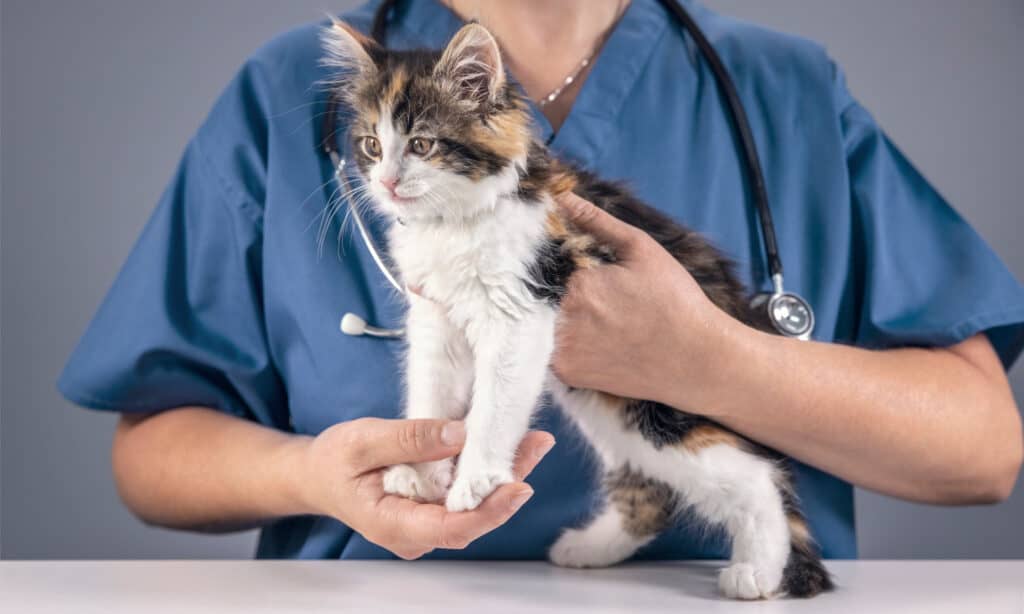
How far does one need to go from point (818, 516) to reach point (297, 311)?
2.40 ft

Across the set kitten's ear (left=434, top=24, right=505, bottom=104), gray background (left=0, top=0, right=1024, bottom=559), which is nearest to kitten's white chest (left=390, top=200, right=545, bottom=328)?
kitten's ear (left=434, top=24, right=505, bottom=104)

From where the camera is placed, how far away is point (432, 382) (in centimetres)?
106

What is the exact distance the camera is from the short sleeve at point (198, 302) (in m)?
1.40

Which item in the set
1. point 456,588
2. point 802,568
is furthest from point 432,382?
point 802,568

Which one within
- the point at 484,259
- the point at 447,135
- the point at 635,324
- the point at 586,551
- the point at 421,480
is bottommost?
the point at 586,551

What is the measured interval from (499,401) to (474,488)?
0.27 feet

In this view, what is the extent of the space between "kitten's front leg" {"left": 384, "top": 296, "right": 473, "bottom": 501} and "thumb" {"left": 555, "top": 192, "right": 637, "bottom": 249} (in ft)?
0.54

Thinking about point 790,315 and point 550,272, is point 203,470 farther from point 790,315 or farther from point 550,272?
point 790,315

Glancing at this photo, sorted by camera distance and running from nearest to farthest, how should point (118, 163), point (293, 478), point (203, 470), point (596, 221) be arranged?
point (596, 221)
point (293, 478)
point (203, 470)
point (118, 163)

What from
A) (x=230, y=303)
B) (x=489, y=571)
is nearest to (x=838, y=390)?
(x=489, y=571)

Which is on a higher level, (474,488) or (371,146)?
(371,146)

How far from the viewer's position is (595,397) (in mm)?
1151

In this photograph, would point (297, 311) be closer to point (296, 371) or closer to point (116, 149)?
point (296, 371)

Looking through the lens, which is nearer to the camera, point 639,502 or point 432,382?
point 432,382
